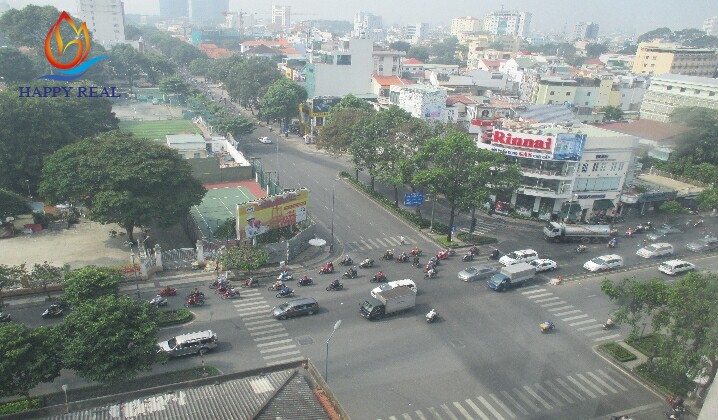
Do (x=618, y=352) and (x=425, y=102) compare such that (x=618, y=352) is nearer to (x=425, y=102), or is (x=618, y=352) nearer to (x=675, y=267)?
(x=675, y=267)

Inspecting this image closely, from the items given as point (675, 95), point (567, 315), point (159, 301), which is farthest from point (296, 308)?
point (675, 95)

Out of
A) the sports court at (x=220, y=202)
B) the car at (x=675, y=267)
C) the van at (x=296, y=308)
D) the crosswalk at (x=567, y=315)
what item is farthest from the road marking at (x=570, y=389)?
the sports court at (x=220, y=202)

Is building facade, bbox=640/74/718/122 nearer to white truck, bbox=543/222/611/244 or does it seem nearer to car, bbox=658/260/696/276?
white truck, bbox=543/222/611/244

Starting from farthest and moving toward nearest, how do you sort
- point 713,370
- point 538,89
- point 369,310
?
point 538,89
point 369,310
point 713,370

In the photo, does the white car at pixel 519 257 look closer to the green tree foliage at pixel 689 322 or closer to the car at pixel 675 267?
the car at pixel 675 267

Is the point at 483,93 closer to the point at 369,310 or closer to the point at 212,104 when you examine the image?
the point at 212,104

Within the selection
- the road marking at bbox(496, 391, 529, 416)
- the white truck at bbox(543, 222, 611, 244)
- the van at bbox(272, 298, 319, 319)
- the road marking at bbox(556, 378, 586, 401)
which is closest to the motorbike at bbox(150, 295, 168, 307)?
the van at bbox(272, 298, 319, 319)

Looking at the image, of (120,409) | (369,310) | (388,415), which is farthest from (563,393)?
(120,409)
